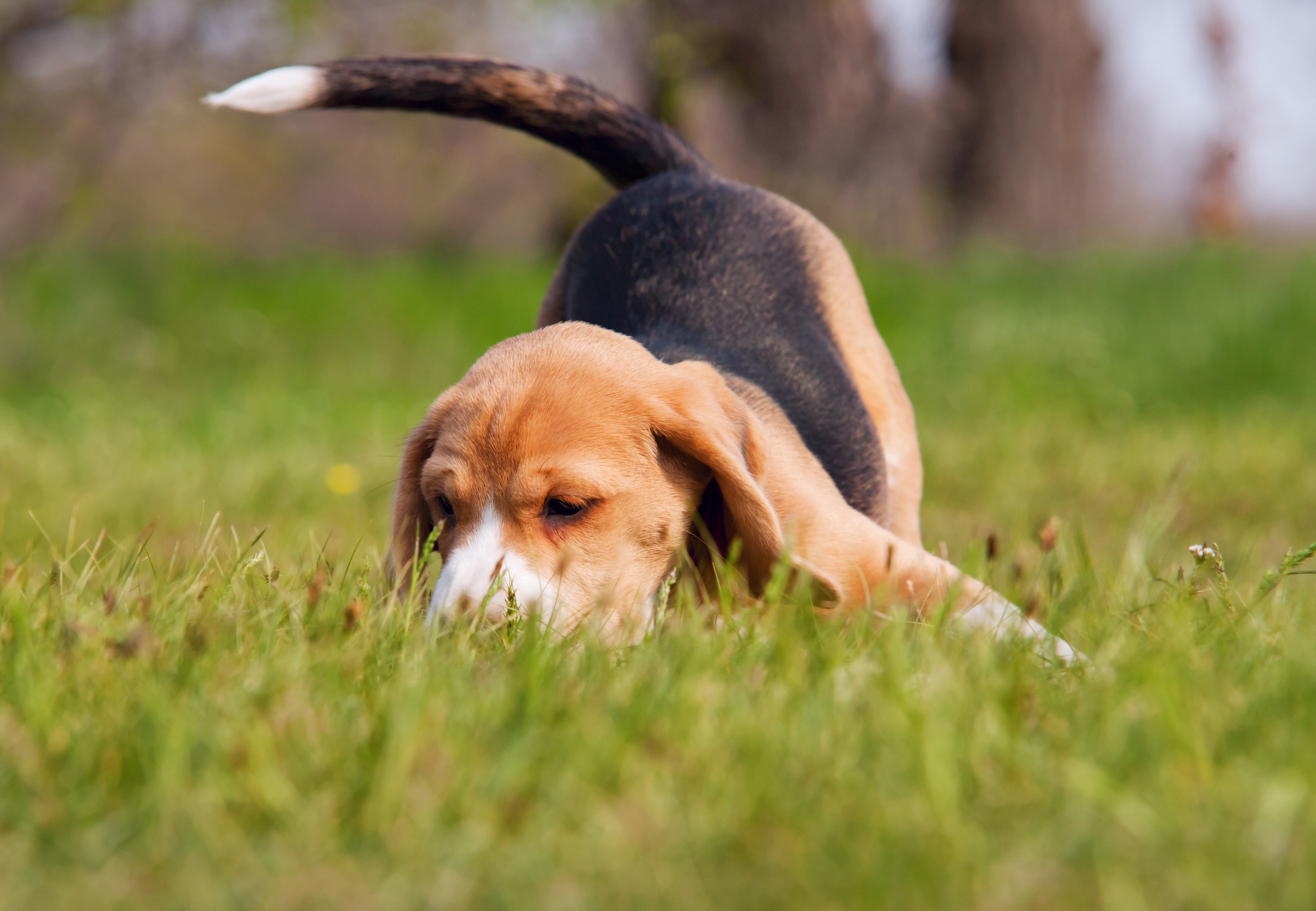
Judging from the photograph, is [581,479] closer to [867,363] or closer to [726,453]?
[726,453]

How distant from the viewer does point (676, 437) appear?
10.1 ft

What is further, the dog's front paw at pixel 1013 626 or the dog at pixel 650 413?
the dog at pixel 650 413

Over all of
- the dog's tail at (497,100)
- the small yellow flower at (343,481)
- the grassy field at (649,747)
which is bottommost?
the small yellow flower at (343,481)

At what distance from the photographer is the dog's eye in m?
2.95

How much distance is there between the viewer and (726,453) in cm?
302

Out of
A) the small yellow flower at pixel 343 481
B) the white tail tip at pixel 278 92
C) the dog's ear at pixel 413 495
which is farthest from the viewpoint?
the small yellow flower at pixel 343 481

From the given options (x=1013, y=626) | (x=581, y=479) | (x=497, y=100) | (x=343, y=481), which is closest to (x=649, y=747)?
(x=1013, y=626)

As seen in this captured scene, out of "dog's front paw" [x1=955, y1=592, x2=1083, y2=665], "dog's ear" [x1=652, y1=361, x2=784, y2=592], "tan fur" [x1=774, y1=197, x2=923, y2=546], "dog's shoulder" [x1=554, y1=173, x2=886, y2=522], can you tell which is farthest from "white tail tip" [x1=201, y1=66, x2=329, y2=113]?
"dog's front paw" [x1=955, y1=592, x2=1083, y2=665]

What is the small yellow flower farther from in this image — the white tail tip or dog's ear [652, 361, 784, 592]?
dog's ear [652, 361, 784, 592]

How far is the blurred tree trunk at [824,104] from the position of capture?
11.8 m

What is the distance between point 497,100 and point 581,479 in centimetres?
204

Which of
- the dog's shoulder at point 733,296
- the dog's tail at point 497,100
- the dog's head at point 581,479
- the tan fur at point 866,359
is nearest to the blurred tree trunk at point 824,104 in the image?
the dog's tail at point 497,100

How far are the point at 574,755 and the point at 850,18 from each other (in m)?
11.3

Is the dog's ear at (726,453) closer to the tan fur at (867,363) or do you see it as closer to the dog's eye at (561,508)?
the dog's eye at (561,508)
